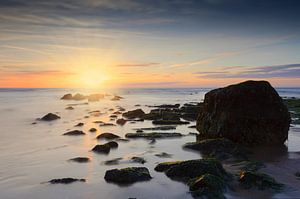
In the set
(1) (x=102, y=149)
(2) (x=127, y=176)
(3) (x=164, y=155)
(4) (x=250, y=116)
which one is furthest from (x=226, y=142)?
(2) (x=127, y=176)

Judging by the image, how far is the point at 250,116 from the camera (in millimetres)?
18844

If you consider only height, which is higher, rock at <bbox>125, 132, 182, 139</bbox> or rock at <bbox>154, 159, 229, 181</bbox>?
rock at <bbox>154, 159, 229, 181</bbox>

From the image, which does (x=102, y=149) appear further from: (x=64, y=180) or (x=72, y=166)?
(x=64, y=180)

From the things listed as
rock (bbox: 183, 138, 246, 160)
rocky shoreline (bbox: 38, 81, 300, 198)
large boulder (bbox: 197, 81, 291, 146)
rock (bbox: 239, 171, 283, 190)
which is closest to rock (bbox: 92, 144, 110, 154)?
rocky shoreline (bbox: 38, 81, 300, 198)

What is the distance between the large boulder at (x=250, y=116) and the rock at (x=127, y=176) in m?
8.45

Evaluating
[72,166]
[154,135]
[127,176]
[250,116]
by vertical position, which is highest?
[250,116]

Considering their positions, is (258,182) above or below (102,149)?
above

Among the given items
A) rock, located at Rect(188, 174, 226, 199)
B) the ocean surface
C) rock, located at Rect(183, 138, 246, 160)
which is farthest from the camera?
rock, located at Rect(183, 138, 246, 160)

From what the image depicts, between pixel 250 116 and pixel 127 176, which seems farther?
pixel 250 116

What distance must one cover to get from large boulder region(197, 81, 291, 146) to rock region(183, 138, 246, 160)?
2259mm

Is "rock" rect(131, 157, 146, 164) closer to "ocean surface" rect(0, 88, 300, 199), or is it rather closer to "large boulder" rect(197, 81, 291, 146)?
"ocean surface" rect(0, 88, 300, 199)

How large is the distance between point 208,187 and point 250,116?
375 inches

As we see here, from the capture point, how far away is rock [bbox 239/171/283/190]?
10.7m

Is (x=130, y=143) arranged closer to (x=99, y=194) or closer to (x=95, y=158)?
(x=95, y=158)
